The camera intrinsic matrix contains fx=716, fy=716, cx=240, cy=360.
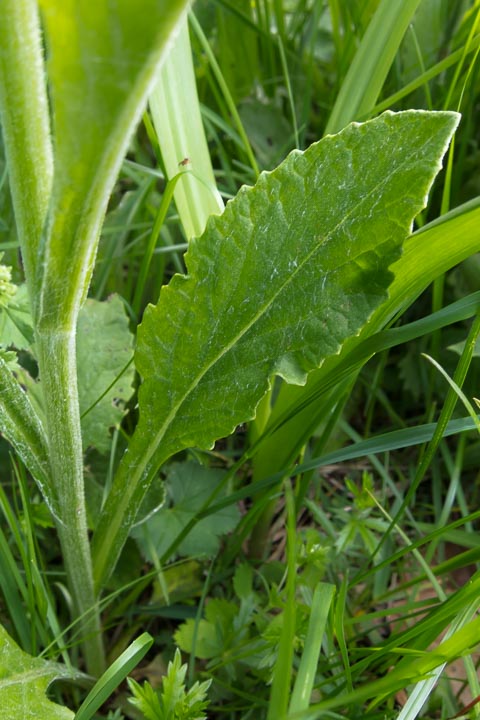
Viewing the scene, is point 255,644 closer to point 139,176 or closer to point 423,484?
point 423,484

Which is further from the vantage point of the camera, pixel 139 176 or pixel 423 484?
pixel 139 176

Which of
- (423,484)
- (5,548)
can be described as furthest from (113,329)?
(423,484)

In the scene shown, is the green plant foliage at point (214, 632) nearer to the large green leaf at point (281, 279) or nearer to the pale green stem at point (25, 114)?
the large green leaf at point (281, 279)

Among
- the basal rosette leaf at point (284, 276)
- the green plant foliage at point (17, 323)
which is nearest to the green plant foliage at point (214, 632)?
the basal rosette leaf at point (284, 276)

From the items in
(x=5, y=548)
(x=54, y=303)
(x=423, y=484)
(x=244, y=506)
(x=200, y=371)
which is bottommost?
(x=423, y=484)

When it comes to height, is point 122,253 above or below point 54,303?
above

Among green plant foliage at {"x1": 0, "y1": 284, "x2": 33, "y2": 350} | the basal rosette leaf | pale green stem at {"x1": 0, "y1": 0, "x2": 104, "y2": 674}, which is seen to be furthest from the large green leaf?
green plant foliage at {"x1": 0, "y1": 284, "x2": 33, "y2": 350}
